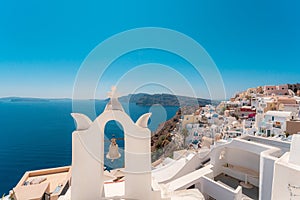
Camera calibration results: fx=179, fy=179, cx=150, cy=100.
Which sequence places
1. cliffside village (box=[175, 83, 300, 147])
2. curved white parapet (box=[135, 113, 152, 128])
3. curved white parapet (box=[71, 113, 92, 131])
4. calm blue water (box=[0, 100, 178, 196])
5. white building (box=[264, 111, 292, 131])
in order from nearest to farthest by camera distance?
1. curved white parapet (box=[71, 113, 92, 131])
2. curved white parapet (box=[135, 113, 152, 128])
3. cliffside village (box=[175, 83, 300, 147])
4. white building (box=[264, 111, 292, 131])
5. calm blue water (box=[0, 100, 178, 196])

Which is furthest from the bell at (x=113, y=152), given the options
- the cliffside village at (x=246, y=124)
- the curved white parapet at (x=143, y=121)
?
the cliffside village at (x=246, y=124)

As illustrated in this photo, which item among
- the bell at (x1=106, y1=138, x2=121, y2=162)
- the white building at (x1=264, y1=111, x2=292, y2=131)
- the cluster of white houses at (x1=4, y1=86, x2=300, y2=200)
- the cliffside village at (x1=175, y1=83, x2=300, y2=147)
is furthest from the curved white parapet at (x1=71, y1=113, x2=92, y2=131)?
the white building at (x1=264, y1=111, x2=292, y2=131)

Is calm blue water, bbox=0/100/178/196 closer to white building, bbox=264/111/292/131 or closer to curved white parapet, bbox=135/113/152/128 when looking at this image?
curved white parapet, bbox=135/113/152/128

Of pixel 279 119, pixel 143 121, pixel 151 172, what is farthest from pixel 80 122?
pixel 279 119

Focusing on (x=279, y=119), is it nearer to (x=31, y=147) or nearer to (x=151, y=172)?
(x=151, y=172)

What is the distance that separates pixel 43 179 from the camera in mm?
8188

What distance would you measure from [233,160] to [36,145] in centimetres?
3082

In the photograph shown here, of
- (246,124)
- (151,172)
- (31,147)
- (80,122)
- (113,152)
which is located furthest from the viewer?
(31,147)

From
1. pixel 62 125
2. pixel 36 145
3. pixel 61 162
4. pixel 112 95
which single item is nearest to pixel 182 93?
pixel 112 95

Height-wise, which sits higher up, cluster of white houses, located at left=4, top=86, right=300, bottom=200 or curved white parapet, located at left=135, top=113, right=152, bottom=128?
curved white parapet, located at left=135, top=113, right=152, bottom=128

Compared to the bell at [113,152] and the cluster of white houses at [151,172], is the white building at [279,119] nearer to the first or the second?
the cluster of white houses at [151,172]

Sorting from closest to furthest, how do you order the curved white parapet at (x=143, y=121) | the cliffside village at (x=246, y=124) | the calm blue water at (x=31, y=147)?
the curved white parapet at (x=143, y=121), the cliffside village at (x=246, y=124), the calm blue water at (x=31, y=147)

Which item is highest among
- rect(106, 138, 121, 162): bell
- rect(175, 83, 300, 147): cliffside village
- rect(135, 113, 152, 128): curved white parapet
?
rect(135, 113, 152, 128): curved white parapet

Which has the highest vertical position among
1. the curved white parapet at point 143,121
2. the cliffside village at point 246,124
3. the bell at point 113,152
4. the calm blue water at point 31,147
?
the curved white parapet at point 143,121
